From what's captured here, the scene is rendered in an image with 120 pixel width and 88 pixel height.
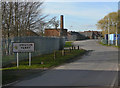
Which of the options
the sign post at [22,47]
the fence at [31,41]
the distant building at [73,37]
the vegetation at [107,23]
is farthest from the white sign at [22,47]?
the distant building at [73,37]

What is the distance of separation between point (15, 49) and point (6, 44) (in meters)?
3.61

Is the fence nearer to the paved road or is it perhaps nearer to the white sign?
the white sign

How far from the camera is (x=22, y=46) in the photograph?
50.2ft

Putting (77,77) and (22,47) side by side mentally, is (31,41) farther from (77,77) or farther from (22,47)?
(77,77)

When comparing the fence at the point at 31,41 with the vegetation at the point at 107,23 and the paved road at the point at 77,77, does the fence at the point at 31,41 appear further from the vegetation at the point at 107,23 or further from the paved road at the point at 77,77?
the vegetation at the point at 107,23

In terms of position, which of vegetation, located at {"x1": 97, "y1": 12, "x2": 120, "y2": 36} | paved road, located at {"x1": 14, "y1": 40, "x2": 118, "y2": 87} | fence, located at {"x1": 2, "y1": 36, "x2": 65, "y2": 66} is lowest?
paved road, located at {"x1": 14, "y1": 40, "x2": 118, "y2": 87}

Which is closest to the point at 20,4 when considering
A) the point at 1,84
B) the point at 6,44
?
the point at 6,44

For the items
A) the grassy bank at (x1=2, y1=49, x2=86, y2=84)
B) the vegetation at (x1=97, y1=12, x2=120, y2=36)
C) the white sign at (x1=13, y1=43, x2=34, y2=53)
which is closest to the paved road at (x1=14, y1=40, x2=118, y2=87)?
the grassy bank at (x1=2, y1=49, x2=86, y2=84)

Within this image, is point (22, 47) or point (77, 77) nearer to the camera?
point (77, 77)

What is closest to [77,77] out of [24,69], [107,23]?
[24,69]

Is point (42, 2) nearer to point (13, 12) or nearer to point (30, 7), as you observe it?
point (30, 7)

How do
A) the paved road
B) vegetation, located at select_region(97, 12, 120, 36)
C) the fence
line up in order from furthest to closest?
vegetation, located at select_region(97, 12, 120, 36) < the fence < the paved road

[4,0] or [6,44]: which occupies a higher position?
[4,0]

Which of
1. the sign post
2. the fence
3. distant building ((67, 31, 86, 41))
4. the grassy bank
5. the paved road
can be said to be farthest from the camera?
distant building ((67, 31, 86, 41))
